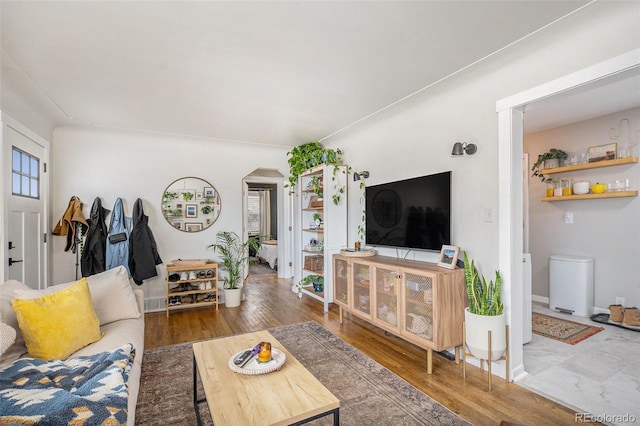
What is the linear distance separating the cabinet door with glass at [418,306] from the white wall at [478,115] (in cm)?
48

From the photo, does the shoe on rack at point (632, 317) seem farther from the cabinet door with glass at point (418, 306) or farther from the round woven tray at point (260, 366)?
the round woven tray at point (260, 366)

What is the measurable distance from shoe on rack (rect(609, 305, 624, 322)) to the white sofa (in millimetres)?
4657

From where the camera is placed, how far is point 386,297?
3.00 metres

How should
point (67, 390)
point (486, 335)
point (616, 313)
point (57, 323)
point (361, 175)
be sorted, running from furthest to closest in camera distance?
point (361, 175)
point (616, 313)
point (486, 335)
point (57, 323)
point (67, 390)

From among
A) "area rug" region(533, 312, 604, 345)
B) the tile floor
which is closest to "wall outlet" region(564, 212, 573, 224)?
"area rug" region(533, 312, 604, 345)

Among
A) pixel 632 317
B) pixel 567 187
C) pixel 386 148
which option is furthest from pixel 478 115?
pixel 632 317

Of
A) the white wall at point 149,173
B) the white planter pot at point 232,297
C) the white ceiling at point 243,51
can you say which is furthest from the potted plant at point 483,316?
the white wall at point 149,173

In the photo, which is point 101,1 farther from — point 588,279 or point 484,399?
point 588,279

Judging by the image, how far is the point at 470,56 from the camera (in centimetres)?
224

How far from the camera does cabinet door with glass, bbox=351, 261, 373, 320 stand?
325 cm

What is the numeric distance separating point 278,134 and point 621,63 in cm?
346

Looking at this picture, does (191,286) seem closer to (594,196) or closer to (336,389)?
(336,389)

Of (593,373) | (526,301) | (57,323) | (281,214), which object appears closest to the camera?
(57,323)

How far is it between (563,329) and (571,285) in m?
0.79
